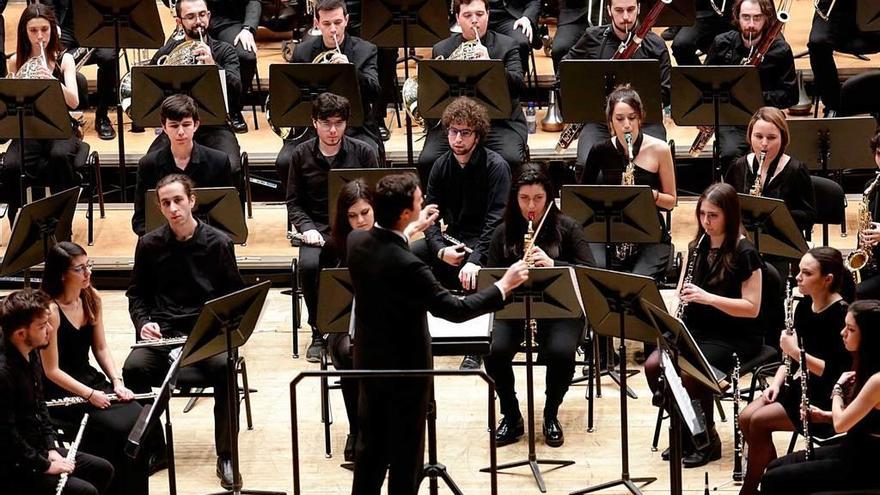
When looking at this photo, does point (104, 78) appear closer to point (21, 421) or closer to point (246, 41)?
point (246, 41)

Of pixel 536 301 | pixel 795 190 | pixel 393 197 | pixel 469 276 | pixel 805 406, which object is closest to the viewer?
pixel 393 197

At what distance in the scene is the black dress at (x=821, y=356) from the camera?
505 cm

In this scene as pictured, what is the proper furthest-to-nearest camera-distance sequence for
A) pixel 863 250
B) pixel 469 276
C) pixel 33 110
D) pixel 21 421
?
pixel 33 110 < pixel 863 250 < pixel 469 276 < pixel 21 421

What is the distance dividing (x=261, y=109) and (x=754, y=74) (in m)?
3.34

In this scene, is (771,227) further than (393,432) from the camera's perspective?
Yes

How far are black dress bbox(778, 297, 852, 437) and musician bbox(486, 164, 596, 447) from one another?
1.02 metres

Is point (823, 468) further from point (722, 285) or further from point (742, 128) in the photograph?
point (742, 128)

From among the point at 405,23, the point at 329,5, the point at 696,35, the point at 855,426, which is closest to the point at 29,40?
the point at 329,5

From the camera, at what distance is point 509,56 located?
759 centimetres

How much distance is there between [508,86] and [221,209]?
1854mm

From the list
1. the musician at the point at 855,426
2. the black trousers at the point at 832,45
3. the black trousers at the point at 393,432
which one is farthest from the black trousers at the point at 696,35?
the black trousers at the point at 393,432

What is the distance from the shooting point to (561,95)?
22.7ft

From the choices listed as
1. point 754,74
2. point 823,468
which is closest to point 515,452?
point 823,468

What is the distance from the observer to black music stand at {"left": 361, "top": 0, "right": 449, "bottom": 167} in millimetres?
7355
